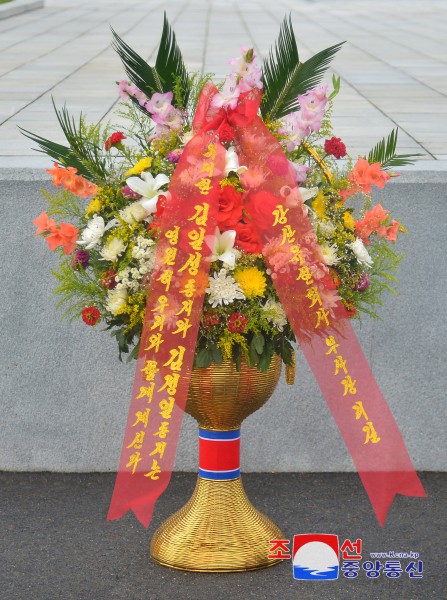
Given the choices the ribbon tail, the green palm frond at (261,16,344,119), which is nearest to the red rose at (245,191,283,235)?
the green palm frond at (261,16,344,119)

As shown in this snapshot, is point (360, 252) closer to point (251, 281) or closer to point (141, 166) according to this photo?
point (251, 281)

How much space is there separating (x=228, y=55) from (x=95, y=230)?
29.0 feet

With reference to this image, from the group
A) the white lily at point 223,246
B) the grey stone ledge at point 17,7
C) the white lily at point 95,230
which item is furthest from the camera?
the grey stone ledge at point 17,7

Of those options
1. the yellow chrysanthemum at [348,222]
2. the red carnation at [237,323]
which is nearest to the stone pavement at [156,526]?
the red carnation at [237,323]

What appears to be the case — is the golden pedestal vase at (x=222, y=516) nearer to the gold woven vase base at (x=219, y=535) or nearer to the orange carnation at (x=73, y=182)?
the gold woven vase base at (x=219, y=535)

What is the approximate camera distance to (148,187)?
4168 millimetres

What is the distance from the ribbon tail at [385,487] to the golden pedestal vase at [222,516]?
0.49 metres

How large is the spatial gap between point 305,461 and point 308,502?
45cm

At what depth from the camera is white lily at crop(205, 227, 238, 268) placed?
4.01 meters

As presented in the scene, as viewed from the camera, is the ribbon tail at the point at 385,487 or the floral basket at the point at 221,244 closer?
the floral basket at the point at 221,244

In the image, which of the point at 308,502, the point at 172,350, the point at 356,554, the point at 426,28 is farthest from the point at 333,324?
the point at 426,28

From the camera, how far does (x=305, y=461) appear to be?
5906mm

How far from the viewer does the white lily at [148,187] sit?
4121 mm

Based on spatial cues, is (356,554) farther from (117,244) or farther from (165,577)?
(117,244)
